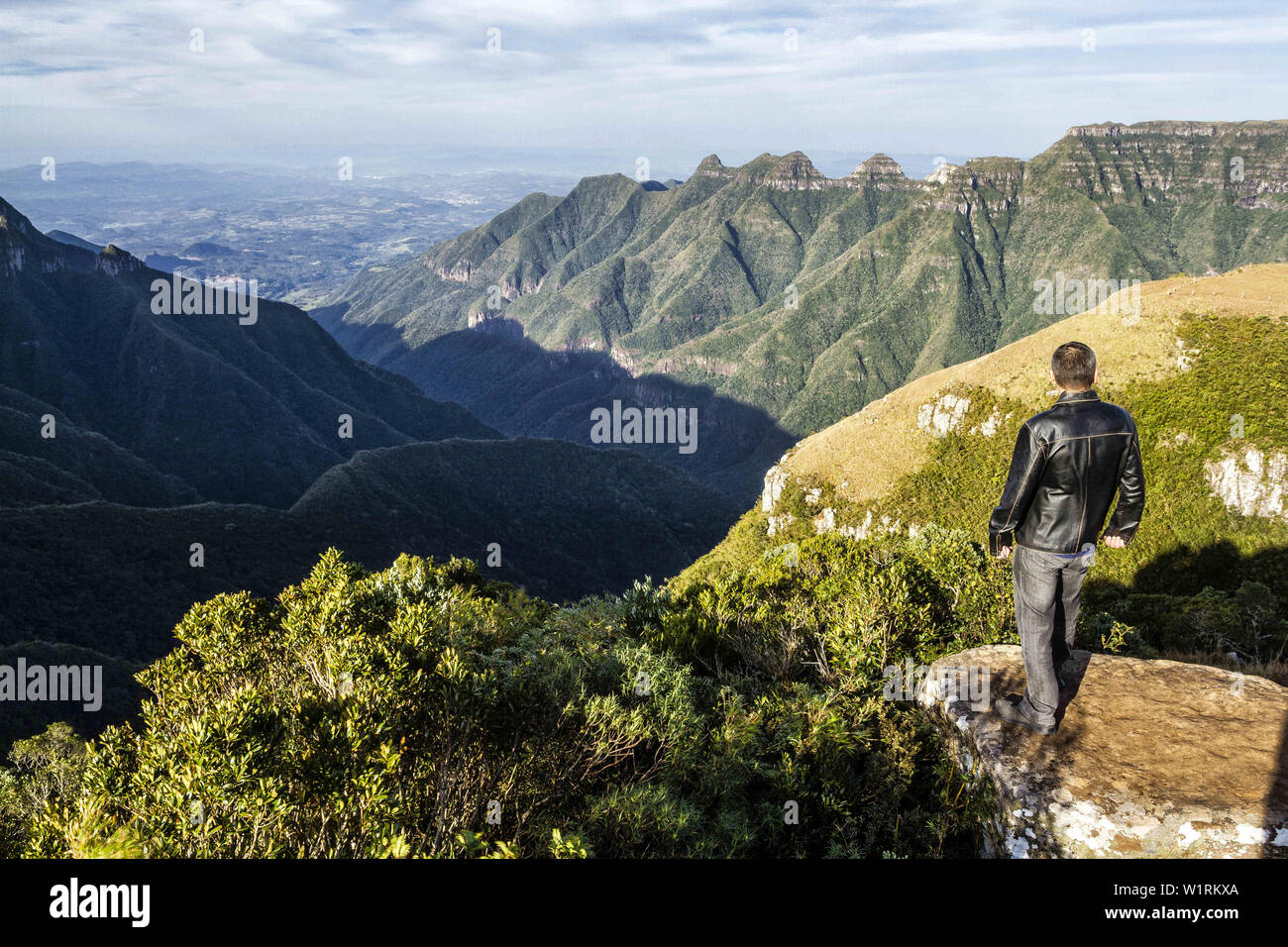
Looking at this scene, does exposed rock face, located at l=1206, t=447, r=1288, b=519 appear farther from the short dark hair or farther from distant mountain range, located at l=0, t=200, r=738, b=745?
the short dark hair

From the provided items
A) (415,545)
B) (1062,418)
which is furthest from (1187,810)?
(415,545)

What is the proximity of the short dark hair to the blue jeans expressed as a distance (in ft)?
6.10

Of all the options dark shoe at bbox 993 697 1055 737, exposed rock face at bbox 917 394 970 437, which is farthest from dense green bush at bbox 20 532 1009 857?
exposed rock face at bbox 917 394 970 437

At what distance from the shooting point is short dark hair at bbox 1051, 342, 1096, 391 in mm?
7766

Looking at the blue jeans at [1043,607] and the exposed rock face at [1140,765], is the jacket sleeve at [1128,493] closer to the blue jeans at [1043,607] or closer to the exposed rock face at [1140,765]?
the blue jeans at [1043,607]

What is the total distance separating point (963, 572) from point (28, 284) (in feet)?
779

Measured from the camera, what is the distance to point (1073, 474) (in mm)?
7809

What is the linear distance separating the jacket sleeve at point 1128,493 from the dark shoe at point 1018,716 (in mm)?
2542

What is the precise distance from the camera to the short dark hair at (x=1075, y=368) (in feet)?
25.5

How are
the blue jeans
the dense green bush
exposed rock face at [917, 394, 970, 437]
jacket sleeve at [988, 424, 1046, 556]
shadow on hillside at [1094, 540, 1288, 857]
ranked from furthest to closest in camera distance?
1. exposed rock face at [917, 394, 970, 437]
2. shadow on hillside at [1094, 540, 1288, 857]
3. the blue jeans
4. jacket sleeve at [988, 424, 1046, 556]
5. the dense green bush

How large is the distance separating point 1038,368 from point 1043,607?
279 ft

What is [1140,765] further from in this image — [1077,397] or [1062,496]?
[1077,397]

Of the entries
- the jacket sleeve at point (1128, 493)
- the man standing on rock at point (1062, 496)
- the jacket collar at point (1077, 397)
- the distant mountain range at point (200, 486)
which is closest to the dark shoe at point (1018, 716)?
the man standing on rock at point (1062, 496)
